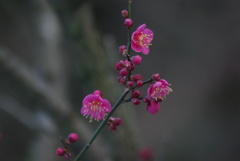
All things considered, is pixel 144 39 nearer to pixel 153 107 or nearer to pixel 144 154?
pixel 153 107

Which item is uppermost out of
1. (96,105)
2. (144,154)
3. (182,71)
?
(182,71)

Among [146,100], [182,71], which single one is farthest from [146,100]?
[182,71]

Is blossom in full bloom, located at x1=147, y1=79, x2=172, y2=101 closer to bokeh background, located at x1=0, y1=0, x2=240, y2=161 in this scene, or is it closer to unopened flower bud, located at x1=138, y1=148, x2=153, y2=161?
unopened flower bud, located at x1=138, y1=148, x2=153, y2=161

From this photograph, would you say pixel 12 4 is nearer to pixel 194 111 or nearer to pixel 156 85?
pixel 156 85

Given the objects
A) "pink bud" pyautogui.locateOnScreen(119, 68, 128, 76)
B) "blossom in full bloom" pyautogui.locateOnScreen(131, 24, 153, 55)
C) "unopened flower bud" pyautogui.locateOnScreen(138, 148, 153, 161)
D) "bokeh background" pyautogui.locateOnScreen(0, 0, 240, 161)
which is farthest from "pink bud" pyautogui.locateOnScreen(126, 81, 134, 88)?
"bokeh background" pyautogui.locateOnScreen(0, 0, 240, 161)

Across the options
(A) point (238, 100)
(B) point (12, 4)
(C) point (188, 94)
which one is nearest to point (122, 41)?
(C) point (188, 94)

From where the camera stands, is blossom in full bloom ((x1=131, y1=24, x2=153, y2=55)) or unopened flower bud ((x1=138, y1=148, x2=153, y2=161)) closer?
blossom in full bloom ((x1=131, y1=24, x2=153, y2=55))
